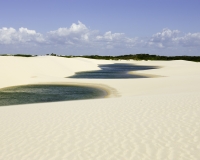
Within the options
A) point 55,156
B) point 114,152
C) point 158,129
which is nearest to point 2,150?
point 55,156

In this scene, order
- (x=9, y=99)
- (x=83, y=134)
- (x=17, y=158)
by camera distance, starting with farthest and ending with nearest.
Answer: (x=9, y=99), (x=83, y=134), (x=17, y=158)

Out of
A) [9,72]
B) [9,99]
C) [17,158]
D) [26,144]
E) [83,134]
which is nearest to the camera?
[17,158]

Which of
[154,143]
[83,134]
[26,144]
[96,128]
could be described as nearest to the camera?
[154,143]

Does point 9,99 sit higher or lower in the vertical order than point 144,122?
lower

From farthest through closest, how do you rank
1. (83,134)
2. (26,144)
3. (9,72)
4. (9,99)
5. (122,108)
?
(9,72)
(9,99)
(122,108)
(83,134)
(26,144)

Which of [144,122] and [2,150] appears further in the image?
[144,122]

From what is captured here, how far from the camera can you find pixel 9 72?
4509 centimetres

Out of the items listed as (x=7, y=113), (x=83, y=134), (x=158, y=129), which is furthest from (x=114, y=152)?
(x=7, y=113)

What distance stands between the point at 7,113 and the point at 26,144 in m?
6.72

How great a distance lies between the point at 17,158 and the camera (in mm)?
7609

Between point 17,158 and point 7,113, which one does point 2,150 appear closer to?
point 17,158

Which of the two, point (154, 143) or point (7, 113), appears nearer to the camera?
point (154, 143)

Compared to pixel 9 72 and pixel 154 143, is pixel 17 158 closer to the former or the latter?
pixel 154 143

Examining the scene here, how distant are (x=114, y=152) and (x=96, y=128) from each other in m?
2.88
